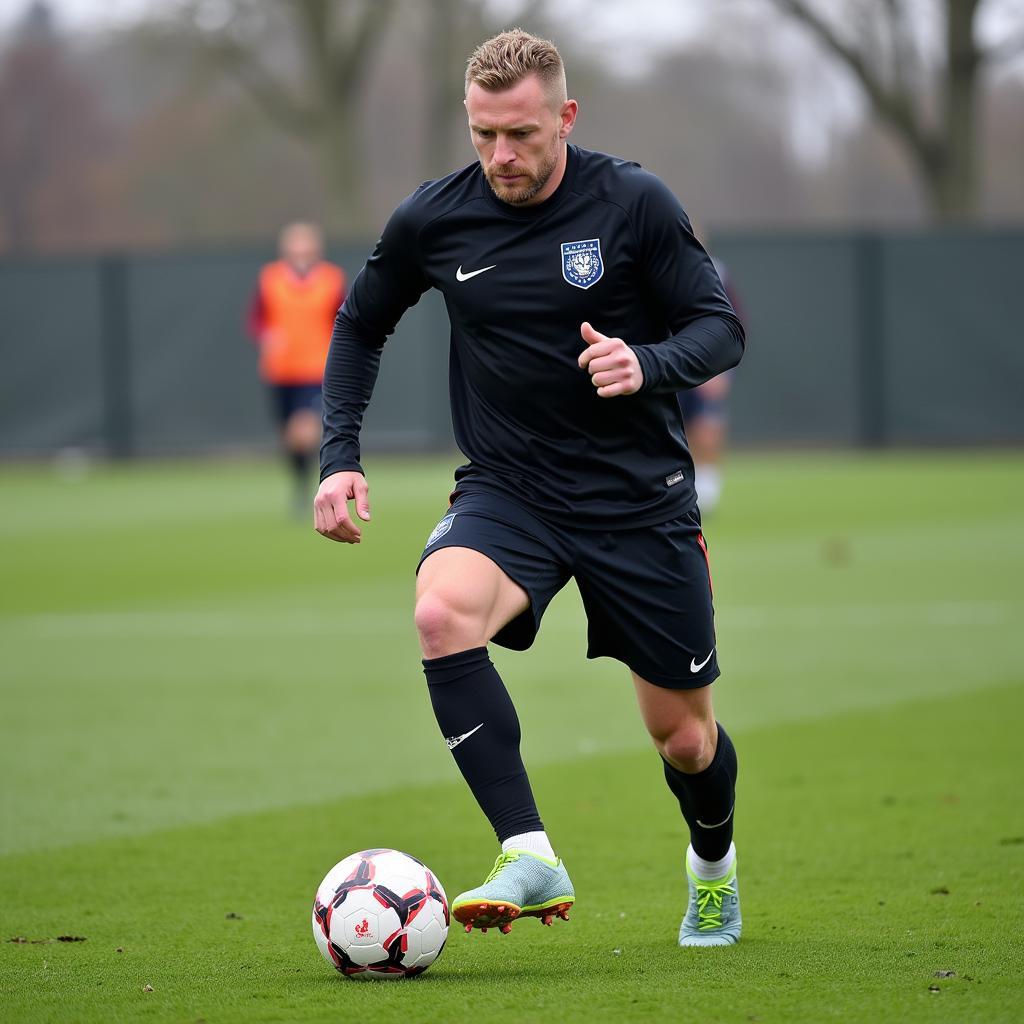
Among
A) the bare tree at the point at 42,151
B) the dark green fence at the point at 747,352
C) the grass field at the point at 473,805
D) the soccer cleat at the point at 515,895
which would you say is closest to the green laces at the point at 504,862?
the soccer cleat at the point at 515,895

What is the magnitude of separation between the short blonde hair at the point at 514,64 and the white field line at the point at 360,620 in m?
6.76

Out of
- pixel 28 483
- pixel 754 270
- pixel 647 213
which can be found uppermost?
pixel 647 213

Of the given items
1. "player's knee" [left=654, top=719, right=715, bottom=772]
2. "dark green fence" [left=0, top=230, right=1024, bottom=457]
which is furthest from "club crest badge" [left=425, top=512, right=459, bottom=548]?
"dark green fence" [left=0, top=230, right=1024, bottom=457]

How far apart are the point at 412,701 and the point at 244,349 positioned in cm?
1806

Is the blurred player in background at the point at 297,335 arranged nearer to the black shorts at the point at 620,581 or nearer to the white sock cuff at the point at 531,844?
the black shorts at the point at 620,581

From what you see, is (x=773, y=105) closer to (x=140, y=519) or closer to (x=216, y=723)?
(x=140, y=519)

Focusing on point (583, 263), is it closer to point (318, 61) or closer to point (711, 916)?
point (711, 916)

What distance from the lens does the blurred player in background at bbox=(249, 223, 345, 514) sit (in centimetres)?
1811

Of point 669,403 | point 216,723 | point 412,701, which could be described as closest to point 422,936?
point 669,403

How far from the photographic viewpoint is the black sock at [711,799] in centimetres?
482

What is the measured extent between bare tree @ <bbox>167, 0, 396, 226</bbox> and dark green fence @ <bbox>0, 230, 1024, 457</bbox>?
907cm

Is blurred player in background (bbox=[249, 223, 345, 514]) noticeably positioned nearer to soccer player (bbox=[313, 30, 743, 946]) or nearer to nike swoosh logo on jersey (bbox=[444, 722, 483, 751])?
soccer player (bbox=[313, 30, 743, 946])

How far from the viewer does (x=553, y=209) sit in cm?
469

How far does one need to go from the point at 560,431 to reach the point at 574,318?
0.93 feet
